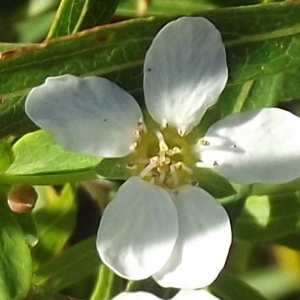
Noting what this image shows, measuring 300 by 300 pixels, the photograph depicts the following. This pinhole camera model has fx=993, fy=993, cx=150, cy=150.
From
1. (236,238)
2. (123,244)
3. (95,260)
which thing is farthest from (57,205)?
(123,244)

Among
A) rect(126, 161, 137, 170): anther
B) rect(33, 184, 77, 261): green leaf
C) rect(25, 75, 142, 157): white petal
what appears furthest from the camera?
rect(33, 184, 77, 261): green leaf

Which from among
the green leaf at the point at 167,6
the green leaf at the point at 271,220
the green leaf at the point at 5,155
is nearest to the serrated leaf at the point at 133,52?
the green leaf at the point at 5,155

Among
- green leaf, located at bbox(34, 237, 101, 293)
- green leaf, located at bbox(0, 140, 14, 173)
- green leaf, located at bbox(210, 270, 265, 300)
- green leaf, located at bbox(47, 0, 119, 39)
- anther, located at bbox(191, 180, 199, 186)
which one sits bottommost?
green leaf, located at bbox(210, 270, 265, 300)

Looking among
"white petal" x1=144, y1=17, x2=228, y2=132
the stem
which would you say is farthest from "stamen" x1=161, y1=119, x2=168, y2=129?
the stem

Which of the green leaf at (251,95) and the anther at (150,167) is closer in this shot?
the anther at (150,167)

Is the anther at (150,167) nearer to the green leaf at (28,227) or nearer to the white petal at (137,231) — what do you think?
the white petal at (137,231)

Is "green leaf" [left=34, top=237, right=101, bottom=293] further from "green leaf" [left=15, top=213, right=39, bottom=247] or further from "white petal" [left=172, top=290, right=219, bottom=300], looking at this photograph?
"white petal" [left=172, top=290, right=219, bottom=300]
